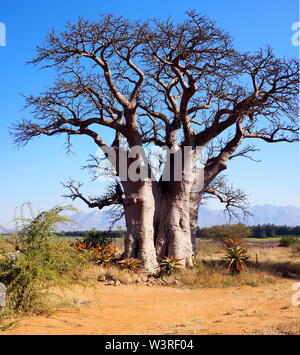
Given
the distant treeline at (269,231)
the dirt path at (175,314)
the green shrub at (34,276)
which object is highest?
the green shrub at (34,276)

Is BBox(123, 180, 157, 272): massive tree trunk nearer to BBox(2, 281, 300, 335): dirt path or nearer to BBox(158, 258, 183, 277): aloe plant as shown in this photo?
BBox(158, 258, 183, 277): aloe plant

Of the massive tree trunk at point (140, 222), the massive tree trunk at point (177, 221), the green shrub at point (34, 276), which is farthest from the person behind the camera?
the massive tree trunk at point (177, 221)

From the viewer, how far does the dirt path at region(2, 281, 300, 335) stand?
17.4 ft

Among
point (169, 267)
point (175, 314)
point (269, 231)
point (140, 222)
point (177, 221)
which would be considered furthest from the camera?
point (269, 231)

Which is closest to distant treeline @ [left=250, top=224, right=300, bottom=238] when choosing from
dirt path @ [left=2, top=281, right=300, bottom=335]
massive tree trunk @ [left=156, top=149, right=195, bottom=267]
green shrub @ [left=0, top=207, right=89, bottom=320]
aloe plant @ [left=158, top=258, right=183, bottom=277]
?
massive tree trunk @ [left=156, top=149, right=195, bottom=267]

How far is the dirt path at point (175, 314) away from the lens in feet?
17.4

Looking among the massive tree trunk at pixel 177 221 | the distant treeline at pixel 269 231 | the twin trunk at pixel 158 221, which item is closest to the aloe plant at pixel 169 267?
the twin trunk at pixel 158 221

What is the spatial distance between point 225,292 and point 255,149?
7354mm

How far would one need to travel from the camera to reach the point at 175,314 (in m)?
6.58

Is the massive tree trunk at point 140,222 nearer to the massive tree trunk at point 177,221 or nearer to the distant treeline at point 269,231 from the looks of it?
the massive tree trunk at point 177,221

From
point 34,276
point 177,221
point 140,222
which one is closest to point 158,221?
point 177,221

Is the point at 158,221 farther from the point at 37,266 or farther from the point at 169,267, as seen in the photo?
the point at 37,266
